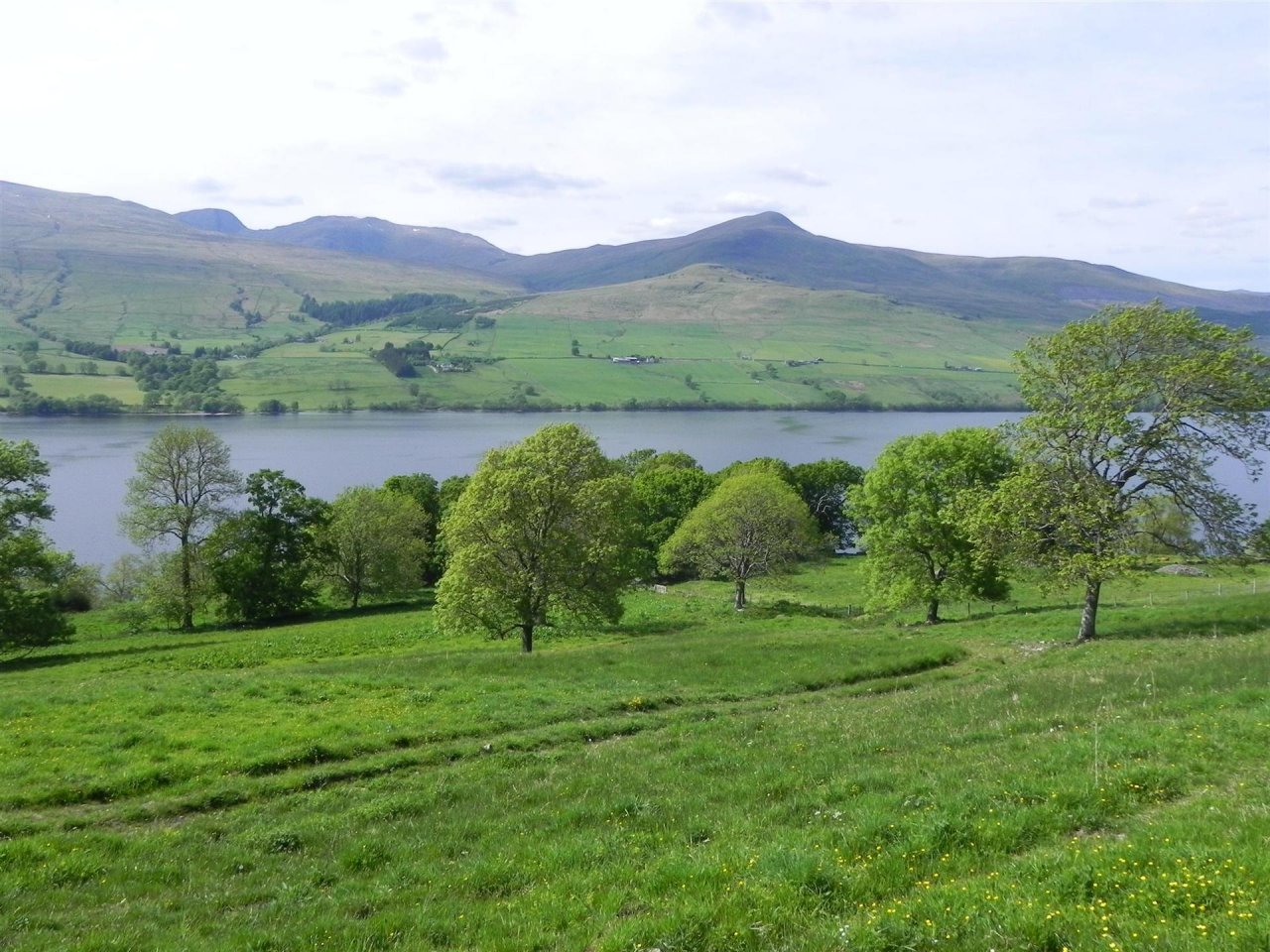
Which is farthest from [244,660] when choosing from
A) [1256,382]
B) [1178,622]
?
[1256,382]

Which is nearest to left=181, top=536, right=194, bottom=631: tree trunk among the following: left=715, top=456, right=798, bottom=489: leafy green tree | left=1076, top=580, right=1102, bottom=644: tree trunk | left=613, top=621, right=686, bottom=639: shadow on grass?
left=613, top=621, right=686, bottom=639: shadow on grass

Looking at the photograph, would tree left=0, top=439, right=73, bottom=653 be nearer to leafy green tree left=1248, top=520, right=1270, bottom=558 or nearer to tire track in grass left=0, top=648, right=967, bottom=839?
tire track in grass left=0, top=648, right=967, bottom=839

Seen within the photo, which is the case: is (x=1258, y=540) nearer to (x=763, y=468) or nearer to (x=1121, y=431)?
(x=1121, y=431)

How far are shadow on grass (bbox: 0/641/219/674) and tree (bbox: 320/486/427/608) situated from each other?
17720mm

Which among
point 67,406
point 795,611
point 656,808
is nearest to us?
point 656,808

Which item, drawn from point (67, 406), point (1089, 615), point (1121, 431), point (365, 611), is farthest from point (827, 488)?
point (67, 406)

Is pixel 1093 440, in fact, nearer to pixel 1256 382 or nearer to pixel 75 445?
pixel 1256 382

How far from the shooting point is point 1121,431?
85.0ft

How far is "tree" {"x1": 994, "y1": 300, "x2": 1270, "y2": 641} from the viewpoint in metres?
25.7

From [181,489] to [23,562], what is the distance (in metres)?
12.7

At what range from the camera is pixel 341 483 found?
114250mm

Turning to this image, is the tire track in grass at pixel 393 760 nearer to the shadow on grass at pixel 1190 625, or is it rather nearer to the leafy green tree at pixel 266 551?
the shadow on grass at pixel 1190 625

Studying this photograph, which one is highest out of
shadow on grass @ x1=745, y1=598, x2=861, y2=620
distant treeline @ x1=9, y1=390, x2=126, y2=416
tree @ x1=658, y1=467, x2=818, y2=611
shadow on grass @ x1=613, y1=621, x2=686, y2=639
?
distant treeline @ x1=9, y1=390, x2=126, y2=416

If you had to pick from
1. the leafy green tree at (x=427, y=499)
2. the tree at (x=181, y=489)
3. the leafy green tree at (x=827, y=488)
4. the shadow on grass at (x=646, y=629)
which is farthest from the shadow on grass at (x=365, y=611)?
the leafy green tree at (x=827, y=488)
